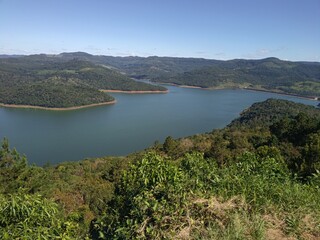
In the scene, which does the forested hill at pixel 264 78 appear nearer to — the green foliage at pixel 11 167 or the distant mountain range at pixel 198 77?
the distant mountain range at pixel 198 77

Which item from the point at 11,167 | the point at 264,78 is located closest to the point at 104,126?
the point at 11,167

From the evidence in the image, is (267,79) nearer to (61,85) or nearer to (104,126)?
(61,85)

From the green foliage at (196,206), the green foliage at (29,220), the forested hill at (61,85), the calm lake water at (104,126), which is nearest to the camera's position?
the green foliage at (29,220)

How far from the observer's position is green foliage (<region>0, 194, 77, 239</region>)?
7.69 ft

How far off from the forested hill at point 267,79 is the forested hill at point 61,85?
84.7 feet

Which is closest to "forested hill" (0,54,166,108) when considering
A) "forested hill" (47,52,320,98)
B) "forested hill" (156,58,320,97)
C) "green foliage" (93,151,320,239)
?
"forested hill" (47,52,320,98)

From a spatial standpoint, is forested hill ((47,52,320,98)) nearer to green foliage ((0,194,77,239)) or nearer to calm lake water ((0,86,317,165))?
calm lake water ((0,86,317,165))

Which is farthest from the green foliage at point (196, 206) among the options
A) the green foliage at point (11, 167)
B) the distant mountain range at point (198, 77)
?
the distant mountain range at point (198, 77)

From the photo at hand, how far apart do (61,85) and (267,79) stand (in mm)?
76852

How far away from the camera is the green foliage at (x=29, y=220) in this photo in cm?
234

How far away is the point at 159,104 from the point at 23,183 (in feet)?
185

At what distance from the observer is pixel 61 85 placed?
7669 cm

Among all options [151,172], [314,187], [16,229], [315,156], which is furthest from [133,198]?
[315,156]

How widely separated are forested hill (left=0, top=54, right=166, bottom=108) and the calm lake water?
4.94 m
